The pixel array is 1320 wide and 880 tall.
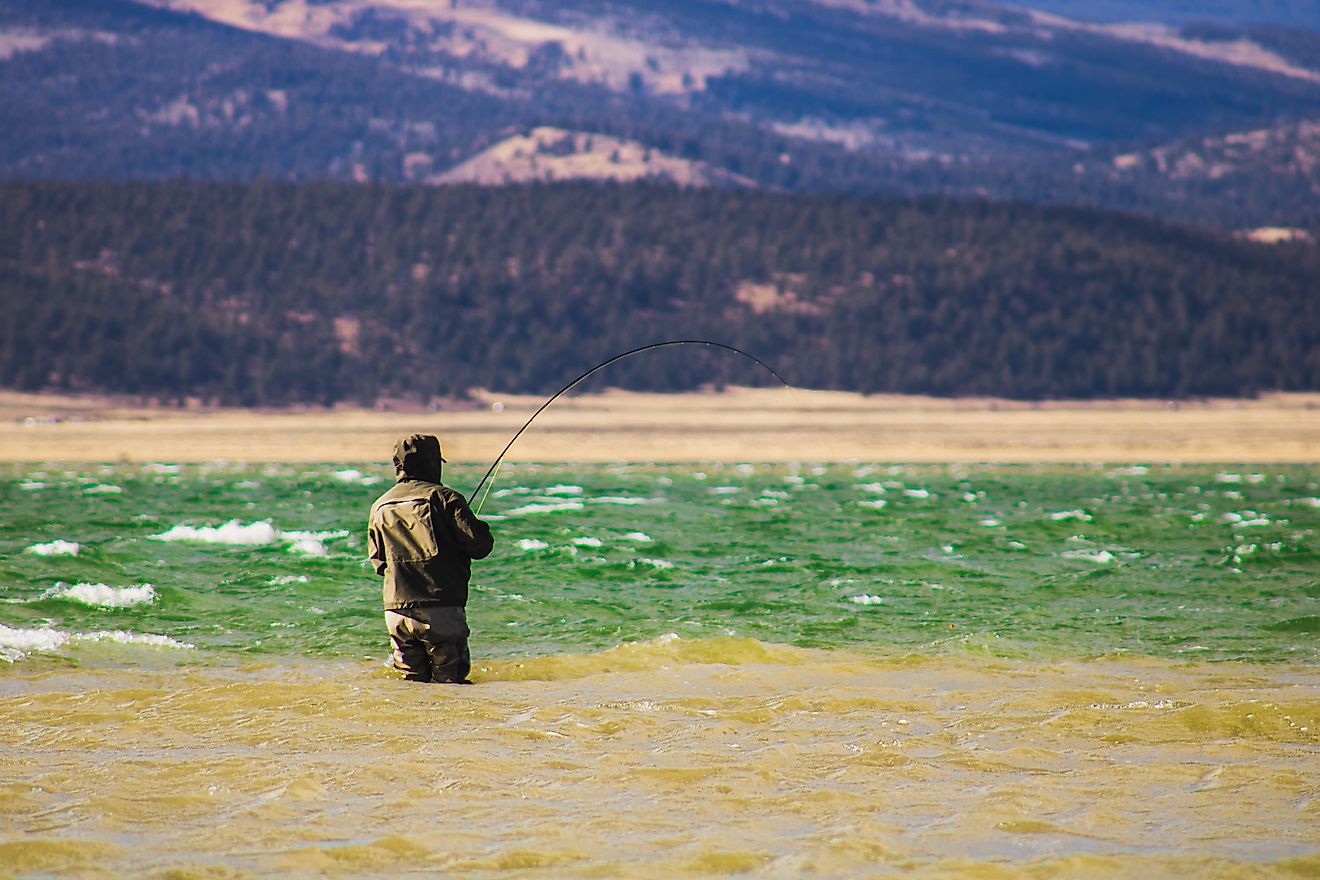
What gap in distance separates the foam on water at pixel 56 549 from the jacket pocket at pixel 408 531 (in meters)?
10.1

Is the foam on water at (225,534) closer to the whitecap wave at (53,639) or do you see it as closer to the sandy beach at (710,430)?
the whitecap wave at (53,639)

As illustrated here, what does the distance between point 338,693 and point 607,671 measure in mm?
2113

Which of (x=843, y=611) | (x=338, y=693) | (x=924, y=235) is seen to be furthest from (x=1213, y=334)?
(x=338, y=693)

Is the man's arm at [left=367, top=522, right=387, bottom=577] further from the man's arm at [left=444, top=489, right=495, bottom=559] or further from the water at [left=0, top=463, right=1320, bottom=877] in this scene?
the water at [left=0, top=463, right=1320, bottom=877]

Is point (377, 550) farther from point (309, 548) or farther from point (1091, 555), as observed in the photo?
point (1091, 555)

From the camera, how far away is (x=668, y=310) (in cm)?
9694

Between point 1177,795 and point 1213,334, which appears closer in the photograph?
point 1177,795

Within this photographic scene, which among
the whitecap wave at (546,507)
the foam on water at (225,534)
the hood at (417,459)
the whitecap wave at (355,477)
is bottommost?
the whitecap wave at (355,477)

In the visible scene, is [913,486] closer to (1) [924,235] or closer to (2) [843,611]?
(2) [843,611]

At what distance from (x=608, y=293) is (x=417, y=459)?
87239 mm

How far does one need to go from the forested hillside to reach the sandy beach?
3668mm

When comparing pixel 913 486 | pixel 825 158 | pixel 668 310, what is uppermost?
pixel 825 158

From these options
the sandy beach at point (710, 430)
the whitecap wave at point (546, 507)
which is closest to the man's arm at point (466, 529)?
the whitecap wave at point (546, 507)

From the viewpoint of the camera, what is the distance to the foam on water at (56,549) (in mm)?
19094
